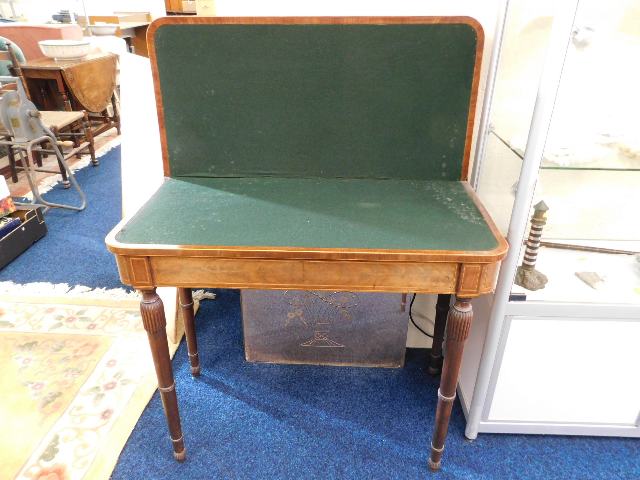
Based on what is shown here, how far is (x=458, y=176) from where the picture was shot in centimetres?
151

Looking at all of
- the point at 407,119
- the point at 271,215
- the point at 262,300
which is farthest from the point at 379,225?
the point at 262,300

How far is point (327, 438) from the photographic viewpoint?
1582 millimetres

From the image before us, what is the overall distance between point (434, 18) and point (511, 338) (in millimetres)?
943

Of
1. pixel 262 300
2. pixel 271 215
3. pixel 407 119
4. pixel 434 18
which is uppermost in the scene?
pixel 434 18

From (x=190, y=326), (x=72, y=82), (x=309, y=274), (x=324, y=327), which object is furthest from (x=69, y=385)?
(x=72, y=82)

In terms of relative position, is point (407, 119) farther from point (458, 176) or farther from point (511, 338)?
point (511, 338)

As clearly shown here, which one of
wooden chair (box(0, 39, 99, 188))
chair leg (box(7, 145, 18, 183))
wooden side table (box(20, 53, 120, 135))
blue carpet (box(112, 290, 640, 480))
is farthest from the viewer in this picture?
wooden side table (box(20, 53, 120, 135))

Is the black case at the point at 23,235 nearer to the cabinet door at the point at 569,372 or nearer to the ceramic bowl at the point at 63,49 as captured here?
the ceramic bowl at the point at 63,49

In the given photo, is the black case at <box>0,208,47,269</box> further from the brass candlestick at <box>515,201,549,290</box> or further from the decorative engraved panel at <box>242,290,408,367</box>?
the brass candlestick at <box>515,201,549,290</box>

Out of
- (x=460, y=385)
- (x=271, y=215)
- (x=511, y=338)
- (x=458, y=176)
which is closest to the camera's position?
(x=271, y=215)

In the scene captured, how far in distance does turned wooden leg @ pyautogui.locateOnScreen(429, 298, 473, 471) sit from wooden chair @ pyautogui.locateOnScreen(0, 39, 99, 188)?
295cm

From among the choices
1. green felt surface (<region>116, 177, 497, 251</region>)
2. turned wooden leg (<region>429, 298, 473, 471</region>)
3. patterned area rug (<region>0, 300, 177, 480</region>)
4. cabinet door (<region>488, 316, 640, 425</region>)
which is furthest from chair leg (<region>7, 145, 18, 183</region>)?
cabinet door (<region>488, 316, 640, 425</region>)

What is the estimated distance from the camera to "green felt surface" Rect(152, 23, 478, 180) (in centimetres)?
139

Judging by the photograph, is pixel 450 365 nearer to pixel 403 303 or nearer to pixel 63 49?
pixel 403 303
